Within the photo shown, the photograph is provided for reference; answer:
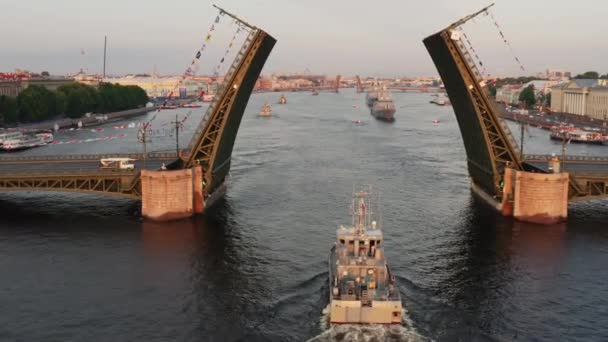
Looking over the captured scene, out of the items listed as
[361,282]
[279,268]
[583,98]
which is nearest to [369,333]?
[361,282]

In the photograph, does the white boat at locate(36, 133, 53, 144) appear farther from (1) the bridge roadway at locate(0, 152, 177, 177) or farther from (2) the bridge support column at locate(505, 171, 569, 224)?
(2) the bridge support column at locate(505, 171, 569, 224)

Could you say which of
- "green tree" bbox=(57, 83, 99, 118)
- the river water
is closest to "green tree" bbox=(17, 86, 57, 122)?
"green tree" bbox=(57, 83, 99, 118)

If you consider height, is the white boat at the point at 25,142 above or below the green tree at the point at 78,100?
below

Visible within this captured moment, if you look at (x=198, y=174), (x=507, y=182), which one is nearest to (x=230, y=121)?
(x=198, y=174)

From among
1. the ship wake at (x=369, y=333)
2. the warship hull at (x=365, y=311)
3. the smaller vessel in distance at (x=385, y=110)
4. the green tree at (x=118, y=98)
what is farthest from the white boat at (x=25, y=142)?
the smaller vessel in distance at (x=385, y=110)

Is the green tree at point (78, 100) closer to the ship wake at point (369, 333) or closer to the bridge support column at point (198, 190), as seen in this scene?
the bridge support column at point (198, 190)

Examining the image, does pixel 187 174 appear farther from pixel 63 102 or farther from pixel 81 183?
pixel 63 102
